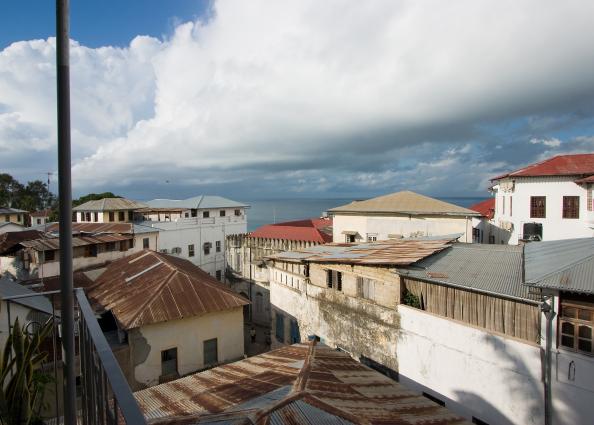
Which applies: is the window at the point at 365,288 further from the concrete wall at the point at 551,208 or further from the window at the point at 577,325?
the concrete wall at the point at 551,208

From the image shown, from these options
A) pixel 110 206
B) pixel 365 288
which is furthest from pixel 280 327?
pixel 110 206

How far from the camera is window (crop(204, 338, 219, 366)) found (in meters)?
14.4

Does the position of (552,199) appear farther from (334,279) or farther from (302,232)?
(302,232)

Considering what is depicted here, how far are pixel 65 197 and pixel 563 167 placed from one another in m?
27.2

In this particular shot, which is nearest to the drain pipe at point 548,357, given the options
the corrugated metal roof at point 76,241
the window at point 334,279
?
the window at point 334,279

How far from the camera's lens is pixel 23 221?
159 feet

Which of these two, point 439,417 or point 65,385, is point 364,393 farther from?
point 65,385

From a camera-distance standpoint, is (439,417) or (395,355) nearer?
(439,417)

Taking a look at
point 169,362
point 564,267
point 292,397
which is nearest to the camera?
point 292,397

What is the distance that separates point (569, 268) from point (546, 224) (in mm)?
17151

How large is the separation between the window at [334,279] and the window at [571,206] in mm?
16905

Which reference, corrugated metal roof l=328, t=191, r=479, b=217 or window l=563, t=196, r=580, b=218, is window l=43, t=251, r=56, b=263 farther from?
window l=563, t=196, r=580, b=218

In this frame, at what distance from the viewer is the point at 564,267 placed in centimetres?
820

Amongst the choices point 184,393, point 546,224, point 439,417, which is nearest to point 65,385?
point 184,393
